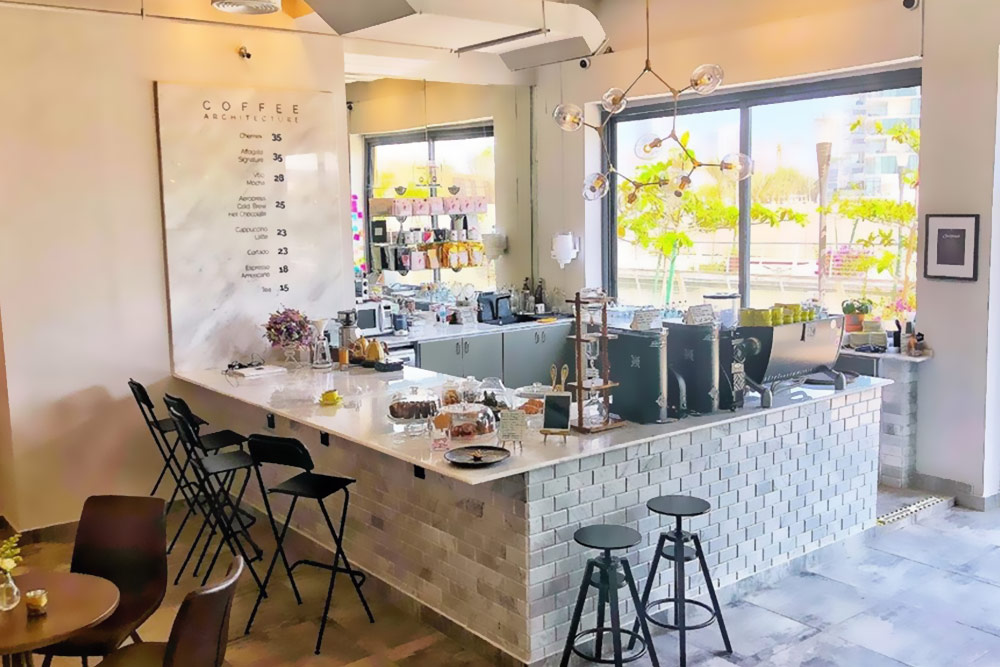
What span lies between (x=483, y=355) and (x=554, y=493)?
335 centimetres

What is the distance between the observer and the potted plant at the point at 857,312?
609 centimetres

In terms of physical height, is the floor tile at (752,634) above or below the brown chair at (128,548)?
below

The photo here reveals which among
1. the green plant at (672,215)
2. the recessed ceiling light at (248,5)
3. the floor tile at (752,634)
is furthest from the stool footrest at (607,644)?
the green plant at (672,215)

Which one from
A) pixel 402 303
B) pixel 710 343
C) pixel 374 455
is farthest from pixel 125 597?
pixel 402 303

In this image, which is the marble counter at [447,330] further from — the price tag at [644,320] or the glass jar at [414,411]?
the price tag at [644,320]

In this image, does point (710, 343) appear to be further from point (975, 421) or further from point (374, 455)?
point (975, 421)

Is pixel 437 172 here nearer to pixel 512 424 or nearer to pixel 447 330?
pixel 447 330

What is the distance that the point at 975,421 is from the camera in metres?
5.41

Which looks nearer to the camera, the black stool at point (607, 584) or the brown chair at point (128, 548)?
the brown chair at point (128, 548)

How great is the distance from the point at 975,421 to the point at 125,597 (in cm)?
465

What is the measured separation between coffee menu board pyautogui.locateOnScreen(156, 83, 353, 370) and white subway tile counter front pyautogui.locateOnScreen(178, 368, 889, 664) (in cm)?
66

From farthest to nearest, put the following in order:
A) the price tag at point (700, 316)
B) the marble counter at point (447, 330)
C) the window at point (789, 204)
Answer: the marble counter at point (447, 330)
the window at point (789, 204)
the price tag at point (700, 316)

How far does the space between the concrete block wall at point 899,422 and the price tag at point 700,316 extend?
1.99 metres

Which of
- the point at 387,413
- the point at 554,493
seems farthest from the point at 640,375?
the point at 387,413
